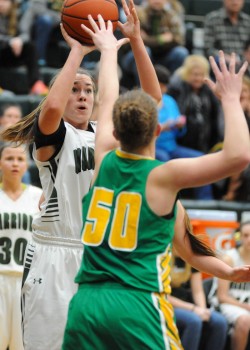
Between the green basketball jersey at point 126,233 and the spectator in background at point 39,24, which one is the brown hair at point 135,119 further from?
the spectator in background at point 39,24

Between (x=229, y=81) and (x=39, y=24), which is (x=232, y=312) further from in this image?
(x=39, y=24)

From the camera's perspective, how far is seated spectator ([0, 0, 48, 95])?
1167cm

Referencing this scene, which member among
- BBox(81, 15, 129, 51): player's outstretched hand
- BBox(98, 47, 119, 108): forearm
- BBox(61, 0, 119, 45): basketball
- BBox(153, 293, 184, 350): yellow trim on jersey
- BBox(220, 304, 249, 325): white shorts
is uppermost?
BBox(61, 0, 119, 45): basketball

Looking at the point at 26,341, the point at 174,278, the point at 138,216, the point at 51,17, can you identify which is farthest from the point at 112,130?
the point at 51,17

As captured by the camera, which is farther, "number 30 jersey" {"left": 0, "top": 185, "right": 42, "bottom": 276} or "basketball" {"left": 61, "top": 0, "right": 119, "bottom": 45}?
"number 30 jersey" {"left": 0, "top": 185, "right": 42, "bottom": 276}

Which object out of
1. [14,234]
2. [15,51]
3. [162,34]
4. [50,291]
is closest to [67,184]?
[50,291]

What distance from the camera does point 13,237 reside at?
7090 mm

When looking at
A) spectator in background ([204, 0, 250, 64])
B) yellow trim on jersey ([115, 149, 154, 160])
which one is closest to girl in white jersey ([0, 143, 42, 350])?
yellow trim on jersey ([115, 149, 154, 160])

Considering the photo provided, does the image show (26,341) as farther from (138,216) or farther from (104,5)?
(104,5)

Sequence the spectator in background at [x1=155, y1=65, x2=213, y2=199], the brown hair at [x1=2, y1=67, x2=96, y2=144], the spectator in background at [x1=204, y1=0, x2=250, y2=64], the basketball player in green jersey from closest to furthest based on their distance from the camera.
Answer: the basketball player in green jersey → the brown hair at [x1=2, y1=67, x2=96, y2=144] → the spectator in background at [x1=155, y1=65, x2=213, y2=199] → the spectator in background at [x1=204, y1=0, x2=250, y2=64]

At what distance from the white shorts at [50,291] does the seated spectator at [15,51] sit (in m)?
6.53

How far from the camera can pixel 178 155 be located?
10742 mm

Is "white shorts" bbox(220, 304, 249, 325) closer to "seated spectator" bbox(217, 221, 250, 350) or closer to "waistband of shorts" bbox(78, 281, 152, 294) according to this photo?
"seated spectator" bbox(217, 221, 250, 350)

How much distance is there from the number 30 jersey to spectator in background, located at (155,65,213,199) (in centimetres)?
365
